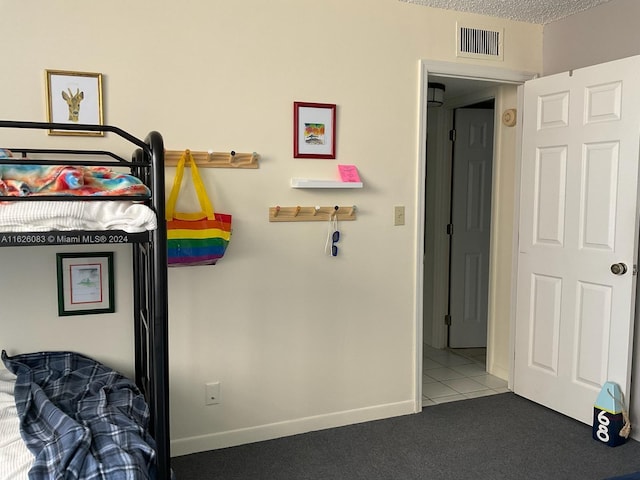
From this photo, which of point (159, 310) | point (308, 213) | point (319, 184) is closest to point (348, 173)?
point (319, 184)

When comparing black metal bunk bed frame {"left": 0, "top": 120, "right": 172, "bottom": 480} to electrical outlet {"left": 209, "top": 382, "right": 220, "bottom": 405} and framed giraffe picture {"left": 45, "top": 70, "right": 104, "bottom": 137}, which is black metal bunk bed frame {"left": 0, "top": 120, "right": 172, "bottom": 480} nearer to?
framed giraffe picture {"left": 45, "top": 70, "right": 104, "bottom": 137}

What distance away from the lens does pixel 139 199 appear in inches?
65.1

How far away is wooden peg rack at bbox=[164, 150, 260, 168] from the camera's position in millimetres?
2467

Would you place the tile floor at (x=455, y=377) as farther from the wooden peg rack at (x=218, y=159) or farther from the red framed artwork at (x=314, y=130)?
the wooden peg rack at (x=218, y=159)

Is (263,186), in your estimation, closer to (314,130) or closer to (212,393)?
(314,130)

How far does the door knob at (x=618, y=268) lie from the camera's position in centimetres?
270

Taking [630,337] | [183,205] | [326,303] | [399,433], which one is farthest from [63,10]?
[630,337]

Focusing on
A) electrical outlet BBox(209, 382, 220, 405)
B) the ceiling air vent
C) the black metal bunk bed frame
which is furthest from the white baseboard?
the ceiling air vent

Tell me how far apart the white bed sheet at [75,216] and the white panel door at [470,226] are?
3.18m

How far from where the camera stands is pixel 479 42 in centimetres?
314

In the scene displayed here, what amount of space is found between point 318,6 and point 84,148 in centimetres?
137

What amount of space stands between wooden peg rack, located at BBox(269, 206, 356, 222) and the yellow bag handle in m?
0.36

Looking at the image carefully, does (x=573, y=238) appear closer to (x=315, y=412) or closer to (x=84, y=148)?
(x=315, y=412)

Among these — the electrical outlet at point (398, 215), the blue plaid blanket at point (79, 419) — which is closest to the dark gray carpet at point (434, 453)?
the blue plaid blanket at point (79, 419)
